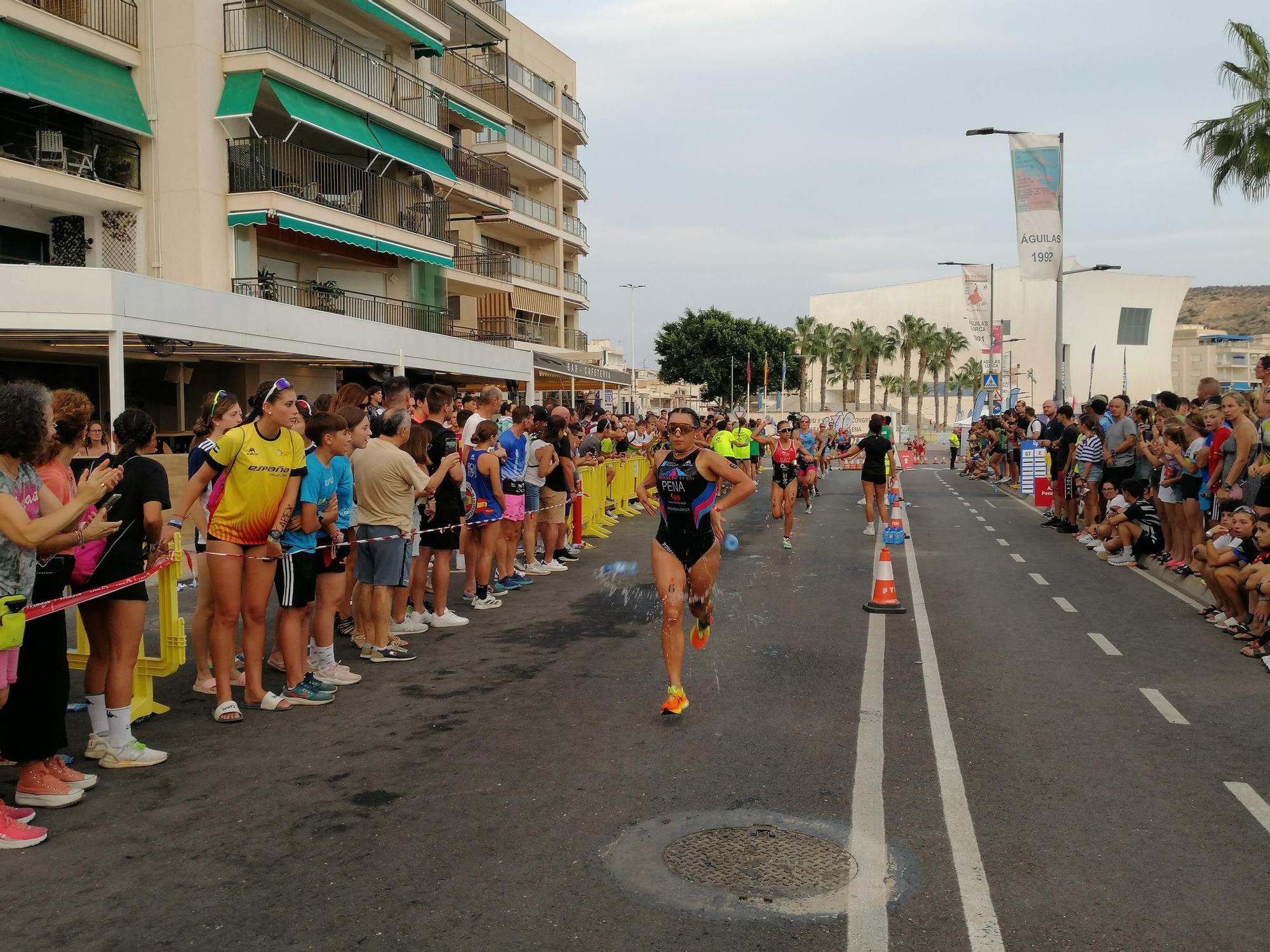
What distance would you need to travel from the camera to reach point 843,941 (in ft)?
12.9

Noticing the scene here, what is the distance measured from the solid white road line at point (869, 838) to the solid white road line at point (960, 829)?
1.01 feet

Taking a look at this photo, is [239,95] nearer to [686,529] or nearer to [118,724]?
[686,529]

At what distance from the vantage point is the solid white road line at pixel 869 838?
4.02m

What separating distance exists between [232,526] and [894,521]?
10577 millimetres

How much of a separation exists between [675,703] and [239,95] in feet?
74.7

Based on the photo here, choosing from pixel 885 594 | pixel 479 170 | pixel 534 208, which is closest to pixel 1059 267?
pixel 885 594

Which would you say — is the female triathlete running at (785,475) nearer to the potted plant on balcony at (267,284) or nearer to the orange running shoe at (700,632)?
the orange running shoe at (700,632)

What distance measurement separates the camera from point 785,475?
18.5 meters

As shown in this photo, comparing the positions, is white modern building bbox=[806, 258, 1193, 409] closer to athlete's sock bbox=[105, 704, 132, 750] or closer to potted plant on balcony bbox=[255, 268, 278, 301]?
potted plant on balcony bbox=[255, 268, 278, 301]

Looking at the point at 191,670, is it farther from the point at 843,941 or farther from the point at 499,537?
the point at 843,941

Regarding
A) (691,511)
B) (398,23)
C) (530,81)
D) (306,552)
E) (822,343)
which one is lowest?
(306,552)

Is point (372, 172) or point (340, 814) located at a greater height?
point (372, 172)

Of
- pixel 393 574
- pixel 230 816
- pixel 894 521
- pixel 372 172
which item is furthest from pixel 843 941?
pixel 372 172

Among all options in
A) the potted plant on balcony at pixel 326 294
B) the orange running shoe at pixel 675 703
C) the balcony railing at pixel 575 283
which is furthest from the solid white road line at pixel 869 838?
the balcony railing at pixel 575 283
